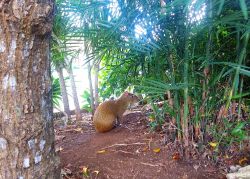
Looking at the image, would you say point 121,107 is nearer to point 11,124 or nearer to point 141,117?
point 141,117

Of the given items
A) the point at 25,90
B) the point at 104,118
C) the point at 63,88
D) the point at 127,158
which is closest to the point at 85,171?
the point at 127,158

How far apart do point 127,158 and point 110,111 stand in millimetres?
808

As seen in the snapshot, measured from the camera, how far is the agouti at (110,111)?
116 inches

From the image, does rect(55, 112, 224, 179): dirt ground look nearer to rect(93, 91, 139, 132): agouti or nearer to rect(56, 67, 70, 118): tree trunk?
rect(93, 91, 139, 132): agouti

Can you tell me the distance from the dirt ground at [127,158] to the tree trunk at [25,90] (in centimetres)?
47

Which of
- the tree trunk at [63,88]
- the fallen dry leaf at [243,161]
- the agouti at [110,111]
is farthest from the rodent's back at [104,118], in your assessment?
the fallen dry leaf at [243,161]

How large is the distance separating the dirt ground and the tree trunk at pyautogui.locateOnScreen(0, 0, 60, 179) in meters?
0.47

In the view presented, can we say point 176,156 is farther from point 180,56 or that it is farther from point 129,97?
point 129,97

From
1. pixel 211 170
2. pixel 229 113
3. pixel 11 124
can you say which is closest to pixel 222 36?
pixel 229 113

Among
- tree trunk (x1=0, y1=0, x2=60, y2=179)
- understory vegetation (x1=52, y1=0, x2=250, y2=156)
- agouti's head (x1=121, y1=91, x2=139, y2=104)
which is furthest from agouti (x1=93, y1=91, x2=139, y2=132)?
tree trunk (x1=0, y1=0, x2=60, y2=179)

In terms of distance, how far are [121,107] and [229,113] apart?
48.2 inches

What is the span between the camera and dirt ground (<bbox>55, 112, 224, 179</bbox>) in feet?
7.26

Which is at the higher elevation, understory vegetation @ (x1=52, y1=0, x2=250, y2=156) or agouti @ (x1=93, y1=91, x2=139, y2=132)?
understory vegetation @ (x1=52, y1=0, x2=250, y2=156)

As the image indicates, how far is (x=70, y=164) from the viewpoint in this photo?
236 cm
